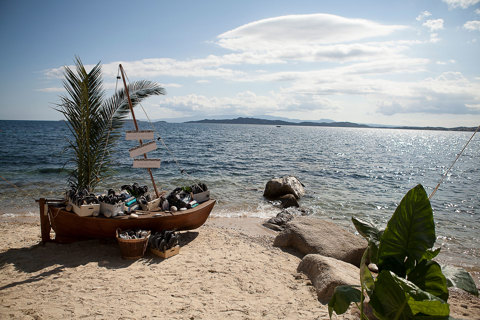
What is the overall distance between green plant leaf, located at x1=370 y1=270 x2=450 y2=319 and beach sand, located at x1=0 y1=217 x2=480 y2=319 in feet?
6.69

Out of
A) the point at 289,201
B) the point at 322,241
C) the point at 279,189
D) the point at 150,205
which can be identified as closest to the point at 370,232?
the point at 322,241

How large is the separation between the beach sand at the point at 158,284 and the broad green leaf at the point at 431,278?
1.92 meters

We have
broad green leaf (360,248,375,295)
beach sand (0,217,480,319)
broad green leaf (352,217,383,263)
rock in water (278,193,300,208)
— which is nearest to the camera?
broad green leaf (360,248,375,295)

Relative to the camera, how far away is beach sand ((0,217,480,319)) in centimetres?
441

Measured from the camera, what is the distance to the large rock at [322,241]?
742 cm

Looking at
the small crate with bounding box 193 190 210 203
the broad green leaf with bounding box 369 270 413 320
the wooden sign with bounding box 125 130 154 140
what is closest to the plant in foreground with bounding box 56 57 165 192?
the wooden sign with bounding box 125 130 154 140

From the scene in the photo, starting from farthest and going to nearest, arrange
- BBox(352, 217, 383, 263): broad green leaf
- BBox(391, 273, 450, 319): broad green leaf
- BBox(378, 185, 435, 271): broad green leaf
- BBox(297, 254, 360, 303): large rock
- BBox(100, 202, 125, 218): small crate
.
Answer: BBox(100, 202, 125, 218): small crate < BBox(297, 254, 360, 303): large rock < BBox(352, 217, 383, 263): broad green leaf < BBox(378, 185, 435, 271): broad green leaf < BBox(391, 273, 450, 319): broad green leaf

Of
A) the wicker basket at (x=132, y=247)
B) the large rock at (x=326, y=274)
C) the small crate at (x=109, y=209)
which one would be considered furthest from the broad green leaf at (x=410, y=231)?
the small crate at (x=109, y=209)

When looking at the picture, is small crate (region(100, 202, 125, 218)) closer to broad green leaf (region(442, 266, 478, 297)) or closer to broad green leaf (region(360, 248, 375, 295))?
broad green leaf (region(360, 248, 375, 295))

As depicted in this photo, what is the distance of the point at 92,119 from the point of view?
812 cm

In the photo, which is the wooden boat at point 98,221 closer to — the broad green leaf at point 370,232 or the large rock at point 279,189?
the broad green leaf at point 370,232

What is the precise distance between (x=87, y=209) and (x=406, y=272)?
245 inches

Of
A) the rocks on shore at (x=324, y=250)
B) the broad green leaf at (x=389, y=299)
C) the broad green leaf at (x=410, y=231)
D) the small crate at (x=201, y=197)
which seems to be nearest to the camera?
the broad green leaf at (x=389, y=299)

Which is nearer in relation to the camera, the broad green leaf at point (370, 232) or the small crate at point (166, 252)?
the broad green leaf at point (370, 232)
